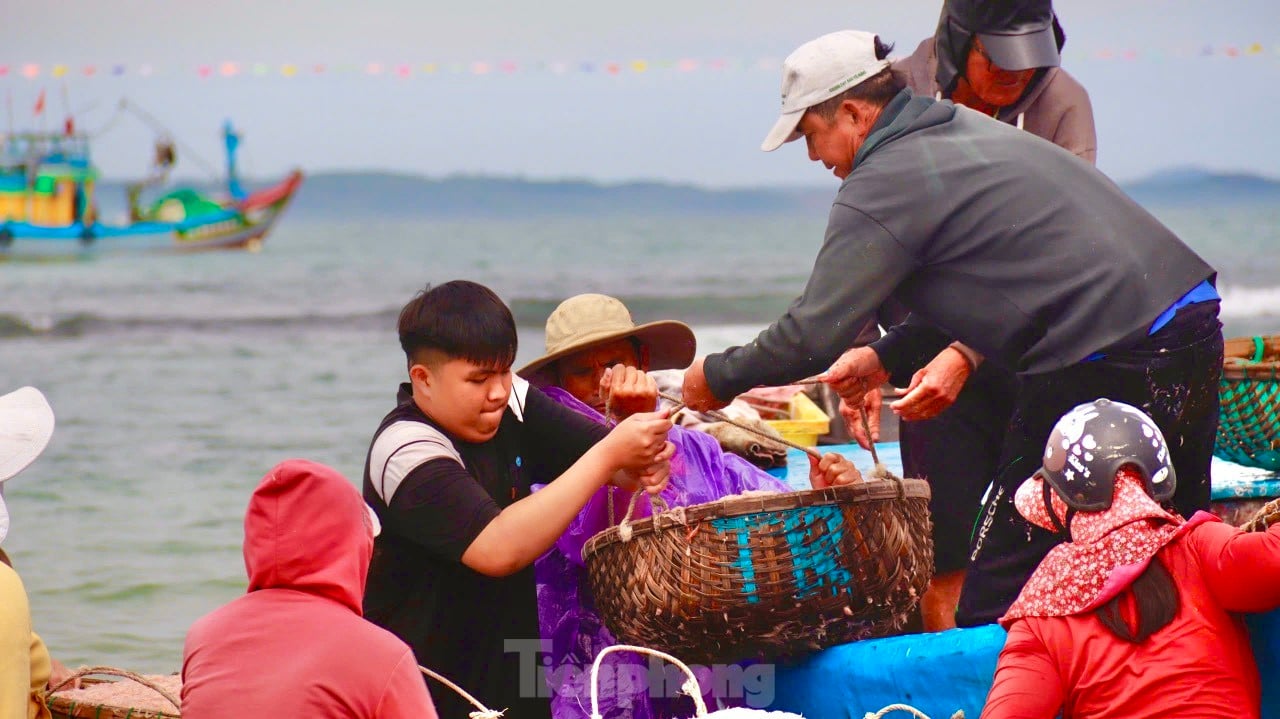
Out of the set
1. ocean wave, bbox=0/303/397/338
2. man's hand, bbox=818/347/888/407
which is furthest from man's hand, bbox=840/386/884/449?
ocean wave, bbox=0/303/397/338

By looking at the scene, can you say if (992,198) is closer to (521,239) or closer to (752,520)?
(752,520)

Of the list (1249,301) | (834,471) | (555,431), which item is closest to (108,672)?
(555,431)

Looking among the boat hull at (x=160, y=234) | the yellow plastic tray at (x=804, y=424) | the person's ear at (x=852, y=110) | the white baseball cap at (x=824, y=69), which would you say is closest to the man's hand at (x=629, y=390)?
the white baseball cap at (x=824, y=69)

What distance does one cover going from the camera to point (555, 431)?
10.6 feet

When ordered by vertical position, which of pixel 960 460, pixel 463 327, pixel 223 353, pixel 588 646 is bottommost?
pixel 223 353

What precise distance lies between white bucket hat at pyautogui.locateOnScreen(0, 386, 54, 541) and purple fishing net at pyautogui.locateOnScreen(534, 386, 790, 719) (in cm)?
112

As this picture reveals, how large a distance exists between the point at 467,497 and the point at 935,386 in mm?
1063

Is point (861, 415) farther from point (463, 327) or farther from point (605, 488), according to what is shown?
point (463, 327)

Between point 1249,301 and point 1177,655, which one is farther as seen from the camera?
point 1249,301

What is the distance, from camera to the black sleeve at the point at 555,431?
324 centimetres

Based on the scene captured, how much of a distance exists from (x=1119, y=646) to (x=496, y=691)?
1275 mm

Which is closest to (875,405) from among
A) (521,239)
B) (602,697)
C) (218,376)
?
(602,697)

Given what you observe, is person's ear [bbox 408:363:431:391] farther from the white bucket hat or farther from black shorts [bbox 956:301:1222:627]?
black shorts [bbox 956:301:1222:627]

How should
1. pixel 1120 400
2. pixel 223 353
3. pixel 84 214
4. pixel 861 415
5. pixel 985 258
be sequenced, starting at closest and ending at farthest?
pixel 1120 400 < pixel 985 258 < pixel 861 415 < pixel 223 353 < pixel 84 214
